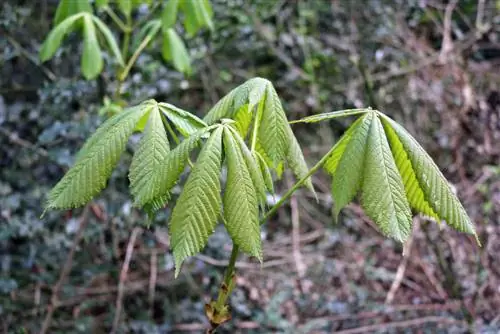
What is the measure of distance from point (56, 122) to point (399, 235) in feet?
5.97

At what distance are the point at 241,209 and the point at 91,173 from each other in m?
0.29

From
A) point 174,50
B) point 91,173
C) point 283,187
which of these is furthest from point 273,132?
point 283,187

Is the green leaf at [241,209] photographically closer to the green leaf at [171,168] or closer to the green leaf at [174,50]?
the green leaf at [171,168]

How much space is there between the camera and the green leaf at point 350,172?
0.99 meters

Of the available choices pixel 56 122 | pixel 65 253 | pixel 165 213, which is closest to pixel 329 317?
pixel 165 213

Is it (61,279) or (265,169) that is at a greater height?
(265,169)

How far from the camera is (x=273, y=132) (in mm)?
1044

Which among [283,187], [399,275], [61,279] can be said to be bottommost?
[399,275]

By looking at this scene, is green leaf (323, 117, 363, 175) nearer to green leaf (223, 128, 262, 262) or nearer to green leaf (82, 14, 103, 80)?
green leaf (223, 128, 262, 262)

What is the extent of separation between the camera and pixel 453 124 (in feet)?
11.0

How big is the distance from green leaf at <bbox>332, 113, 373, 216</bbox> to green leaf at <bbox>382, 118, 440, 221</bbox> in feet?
0.27

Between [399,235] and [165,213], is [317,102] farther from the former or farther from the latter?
[399,235]

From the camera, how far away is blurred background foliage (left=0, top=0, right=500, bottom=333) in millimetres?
2455

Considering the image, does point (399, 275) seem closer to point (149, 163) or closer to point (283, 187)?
point (283, 187)
